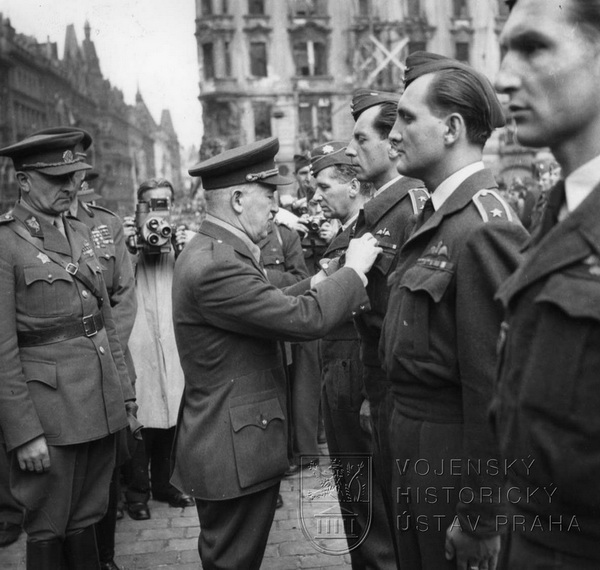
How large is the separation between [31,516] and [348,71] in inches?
1355

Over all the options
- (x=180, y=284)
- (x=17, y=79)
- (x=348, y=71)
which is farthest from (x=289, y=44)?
(x=180, y=284)

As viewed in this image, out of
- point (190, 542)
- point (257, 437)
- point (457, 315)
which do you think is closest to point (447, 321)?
point (457, 315)

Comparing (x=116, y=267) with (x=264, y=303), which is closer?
(x=264, y=303)

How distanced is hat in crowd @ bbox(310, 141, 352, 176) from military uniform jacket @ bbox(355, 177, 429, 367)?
3.44 ft

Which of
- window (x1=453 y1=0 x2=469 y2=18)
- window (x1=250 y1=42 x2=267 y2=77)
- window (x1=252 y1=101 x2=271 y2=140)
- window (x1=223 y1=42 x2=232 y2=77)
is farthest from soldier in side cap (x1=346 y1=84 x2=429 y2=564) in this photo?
window (x1=453 y1=0 x2=469 y2=18)

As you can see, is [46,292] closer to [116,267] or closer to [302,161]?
[116,267]

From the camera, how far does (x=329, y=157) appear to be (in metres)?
4.57

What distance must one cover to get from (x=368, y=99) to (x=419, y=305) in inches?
69.8

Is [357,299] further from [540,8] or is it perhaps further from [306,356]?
[306,356]

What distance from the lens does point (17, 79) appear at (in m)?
11.6

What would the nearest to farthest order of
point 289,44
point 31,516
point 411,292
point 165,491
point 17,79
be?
point 411,292 → point 31,516 → point 165,491 → point 17,79 → point 289,44

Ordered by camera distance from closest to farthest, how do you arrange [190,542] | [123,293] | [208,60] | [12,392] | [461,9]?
1. [12,392]
2. [190,542]
3. [123,293]
4. [208,60]
5. [461,9]

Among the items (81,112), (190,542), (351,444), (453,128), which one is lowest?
(190,542)

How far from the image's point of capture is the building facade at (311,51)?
1332 inches
